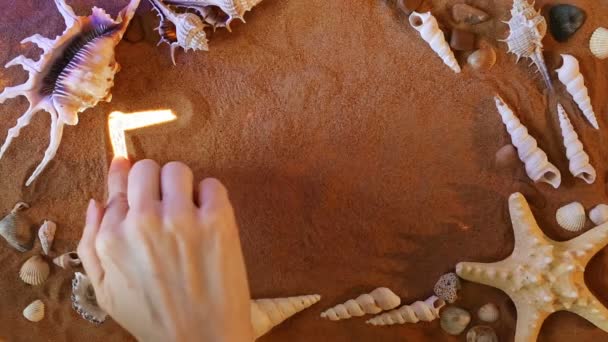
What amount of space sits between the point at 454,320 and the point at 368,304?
289 millimetres

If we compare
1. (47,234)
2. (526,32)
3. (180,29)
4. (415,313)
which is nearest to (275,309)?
(415,313)

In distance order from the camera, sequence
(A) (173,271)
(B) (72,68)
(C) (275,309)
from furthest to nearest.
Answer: (C) (275,309), (B) (72,68), (A) (173,271)

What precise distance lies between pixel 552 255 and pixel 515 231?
132 millimetres

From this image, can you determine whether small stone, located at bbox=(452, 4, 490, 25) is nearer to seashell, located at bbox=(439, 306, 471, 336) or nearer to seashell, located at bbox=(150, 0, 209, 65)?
seashell, located at bbox=(150, 0, 209, 65)

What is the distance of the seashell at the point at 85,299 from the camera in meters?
1.83

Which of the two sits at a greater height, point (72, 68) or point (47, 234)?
point (72, 68)

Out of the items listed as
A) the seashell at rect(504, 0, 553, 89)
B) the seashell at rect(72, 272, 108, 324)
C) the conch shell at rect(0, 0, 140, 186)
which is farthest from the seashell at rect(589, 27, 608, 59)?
the seashell at rect(72, 272, 108, 324)

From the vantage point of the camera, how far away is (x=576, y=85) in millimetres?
1782

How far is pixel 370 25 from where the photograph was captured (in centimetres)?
185

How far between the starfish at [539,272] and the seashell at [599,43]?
0.53 metres

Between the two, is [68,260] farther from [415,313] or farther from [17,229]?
[415,313]

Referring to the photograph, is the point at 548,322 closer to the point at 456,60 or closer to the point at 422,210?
the point at 422,210

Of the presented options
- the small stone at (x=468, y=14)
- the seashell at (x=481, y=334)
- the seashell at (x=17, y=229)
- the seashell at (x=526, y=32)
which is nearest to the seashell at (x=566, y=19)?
the seashell at (x=526, y=32)

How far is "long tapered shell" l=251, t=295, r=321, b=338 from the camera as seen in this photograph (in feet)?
5.97
